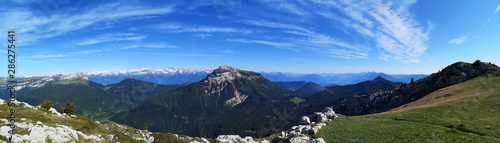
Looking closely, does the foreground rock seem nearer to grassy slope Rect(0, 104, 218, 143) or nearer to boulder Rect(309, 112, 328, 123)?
boulder Rect(309, 112, 328, 123)

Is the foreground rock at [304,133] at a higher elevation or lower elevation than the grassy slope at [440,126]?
lower

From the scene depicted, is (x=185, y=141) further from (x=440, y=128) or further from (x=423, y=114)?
(x=423, y=114)

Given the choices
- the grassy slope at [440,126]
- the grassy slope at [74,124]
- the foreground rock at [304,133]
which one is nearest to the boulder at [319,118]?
A: the foreground rock at [304,133]

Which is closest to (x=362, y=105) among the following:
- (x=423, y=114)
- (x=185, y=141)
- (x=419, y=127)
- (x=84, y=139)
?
(x=423, y=114)

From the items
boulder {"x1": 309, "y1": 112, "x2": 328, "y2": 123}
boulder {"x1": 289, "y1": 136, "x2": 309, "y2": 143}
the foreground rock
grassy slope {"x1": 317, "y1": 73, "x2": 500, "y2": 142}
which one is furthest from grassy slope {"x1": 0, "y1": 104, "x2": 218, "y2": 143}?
grassy slope {"x1": 317, "y1": 73, "x2": 500, "y2": 142}

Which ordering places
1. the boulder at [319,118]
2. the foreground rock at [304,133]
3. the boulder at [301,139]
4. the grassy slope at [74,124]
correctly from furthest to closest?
the boulder at [319,118] → the foreground rock at [304,133] → the boulder at [301,139] → the grassy slope at [74,124]

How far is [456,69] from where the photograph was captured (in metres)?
80.6

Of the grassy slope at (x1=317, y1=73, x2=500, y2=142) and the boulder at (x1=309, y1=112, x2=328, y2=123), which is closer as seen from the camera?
the grassy slope at (x1=317, y1=73, x2=500, y2=142)

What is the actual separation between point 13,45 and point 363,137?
2117 inches

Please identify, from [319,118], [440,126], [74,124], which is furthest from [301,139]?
[74,124]

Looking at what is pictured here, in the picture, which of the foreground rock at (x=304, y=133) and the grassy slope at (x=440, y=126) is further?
the foreground rock at (x=304, y=133)

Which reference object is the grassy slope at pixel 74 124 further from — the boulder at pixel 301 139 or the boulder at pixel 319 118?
the boulder at pixel 319 118

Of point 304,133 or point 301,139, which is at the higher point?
point 301,139

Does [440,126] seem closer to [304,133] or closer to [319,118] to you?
[304,133]
